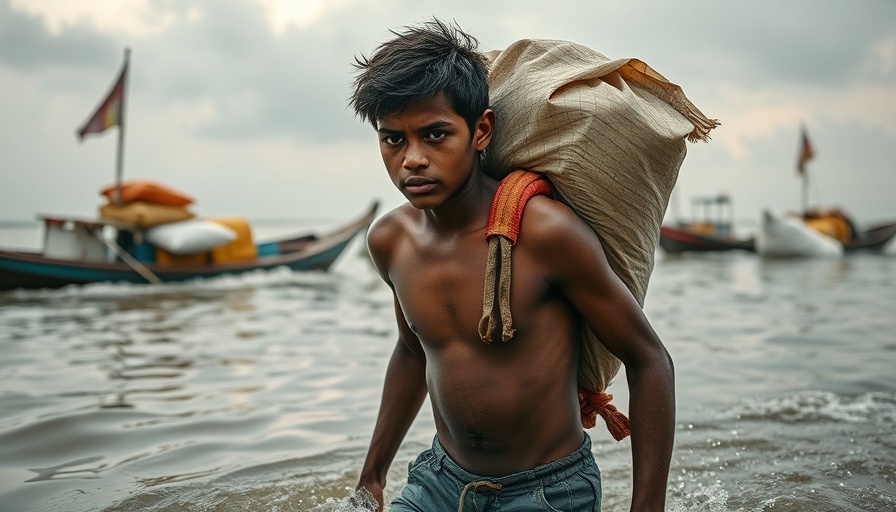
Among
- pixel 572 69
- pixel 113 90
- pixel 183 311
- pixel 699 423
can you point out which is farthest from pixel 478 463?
pixel 113 90

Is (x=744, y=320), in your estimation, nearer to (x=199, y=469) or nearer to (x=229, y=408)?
(x=229, y=408)

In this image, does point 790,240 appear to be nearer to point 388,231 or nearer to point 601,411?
point 601,411

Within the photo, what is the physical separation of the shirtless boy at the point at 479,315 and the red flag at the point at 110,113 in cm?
1241

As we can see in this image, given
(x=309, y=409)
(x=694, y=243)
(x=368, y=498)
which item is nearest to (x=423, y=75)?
(x=368, y=498)

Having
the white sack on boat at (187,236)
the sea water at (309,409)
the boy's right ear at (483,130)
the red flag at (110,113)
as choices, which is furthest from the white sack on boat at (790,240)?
the boy's right ear at (483,130)

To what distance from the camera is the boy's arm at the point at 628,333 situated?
167 cm

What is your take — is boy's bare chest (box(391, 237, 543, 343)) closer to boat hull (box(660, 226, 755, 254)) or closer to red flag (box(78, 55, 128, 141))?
red flag (box(78, 55, 128, 141))

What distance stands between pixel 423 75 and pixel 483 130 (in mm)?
199

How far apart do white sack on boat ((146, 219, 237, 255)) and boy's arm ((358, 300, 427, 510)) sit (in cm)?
1018

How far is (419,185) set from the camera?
5.61 ft

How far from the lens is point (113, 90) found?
516 inches

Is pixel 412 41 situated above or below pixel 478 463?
above

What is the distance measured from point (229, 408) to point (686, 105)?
3.04 metres

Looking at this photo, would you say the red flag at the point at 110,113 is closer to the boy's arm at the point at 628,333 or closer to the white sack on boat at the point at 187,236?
the white sack on boat at the point at 187,236
